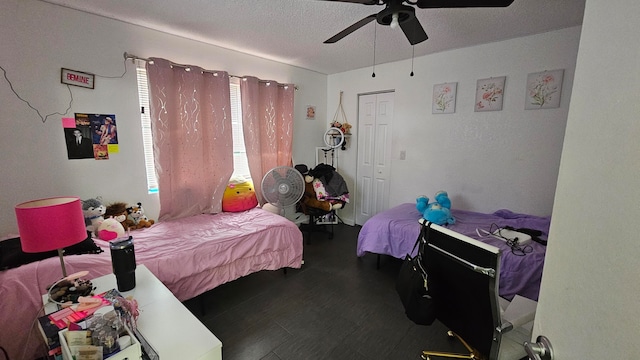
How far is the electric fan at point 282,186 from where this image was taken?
2.85m

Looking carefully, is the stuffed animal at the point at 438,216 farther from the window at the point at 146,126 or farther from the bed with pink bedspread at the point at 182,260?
the window at the point at 146,126

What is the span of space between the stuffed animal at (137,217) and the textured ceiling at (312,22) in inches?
65.3

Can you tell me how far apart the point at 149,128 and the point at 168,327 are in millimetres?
2044

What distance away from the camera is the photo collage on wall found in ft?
6.75

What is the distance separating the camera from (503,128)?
8.83 ft

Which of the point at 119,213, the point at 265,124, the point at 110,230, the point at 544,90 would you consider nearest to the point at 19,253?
the point at 110,230

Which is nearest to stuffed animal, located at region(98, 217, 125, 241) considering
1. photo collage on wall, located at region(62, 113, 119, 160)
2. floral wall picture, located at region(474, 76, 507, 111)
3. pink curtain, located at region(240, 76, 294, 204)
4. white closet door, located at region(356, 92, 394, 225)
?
photo collage on wall, located at region(62, 113, 119, 160)

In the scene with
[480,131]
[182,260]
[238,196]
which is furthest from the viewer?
[238,196]

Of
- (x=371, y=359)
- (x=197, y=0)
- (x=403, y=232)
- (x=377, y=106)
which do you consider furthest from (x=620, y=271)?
(x=377, y=106)

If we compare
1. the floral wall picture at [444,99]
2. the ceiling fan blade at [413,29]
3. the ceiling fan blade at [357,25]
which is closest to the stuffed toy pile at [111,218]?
the ceiling fan blade at [357,25]

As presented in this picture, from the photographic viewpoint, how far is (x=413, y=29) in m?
1.74

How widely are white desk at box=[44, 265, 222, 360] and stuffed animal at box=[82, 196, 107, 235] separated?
2.82 ft

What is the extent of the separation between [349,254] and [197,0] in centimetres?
289

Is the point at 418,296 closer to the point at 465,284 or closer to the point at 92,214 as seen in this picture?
the point at 465,284
